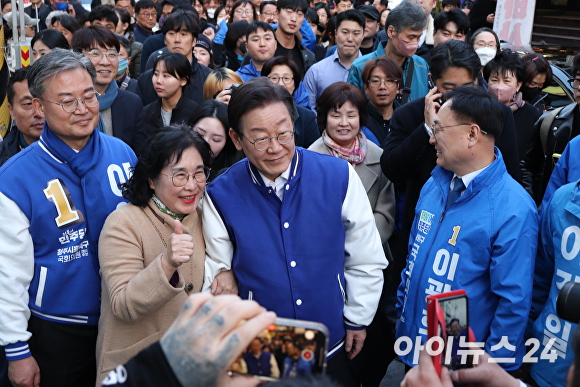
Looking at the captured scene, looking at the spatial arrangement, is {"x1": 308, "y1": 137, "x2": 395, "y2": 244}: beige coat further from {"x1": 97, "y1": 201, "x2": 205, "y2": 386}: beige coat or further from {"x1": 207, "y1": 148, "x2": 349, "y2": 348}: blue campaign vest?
{"x1": 97, "y1": 201, "x2": 205, "y2": 386}: beige coat

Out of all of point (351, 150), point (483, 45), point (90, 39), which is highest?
point (483, 45)

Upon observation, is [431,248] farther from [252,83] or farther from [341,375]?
[252,83]

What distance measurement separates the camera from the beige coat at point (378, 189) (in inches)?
143

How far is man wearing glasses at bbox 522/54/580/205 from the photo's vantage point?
153 inches

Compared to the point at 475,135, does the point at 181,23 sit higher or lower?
higher

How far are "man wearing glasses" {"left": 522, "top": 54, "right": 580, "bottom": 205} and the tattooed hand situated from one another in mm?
3063

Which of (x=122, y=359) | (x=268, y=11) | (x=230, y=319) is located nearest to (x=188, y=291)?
(x=122, y=359)

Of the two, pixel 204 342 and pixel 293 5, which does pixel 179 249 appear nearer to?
pixel 204 342

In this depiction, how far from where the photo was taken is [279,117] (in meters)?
2.59

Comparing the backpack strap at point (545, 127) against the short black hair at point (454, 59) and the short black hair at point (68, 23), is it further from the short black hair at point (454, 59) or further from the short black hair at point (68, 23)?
the short black hair at point (68, 23)

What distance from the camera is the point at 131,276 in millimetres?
2490

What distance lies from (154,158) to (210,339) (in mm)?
1533

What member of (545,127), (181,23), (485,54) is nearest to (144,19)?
(181,23)

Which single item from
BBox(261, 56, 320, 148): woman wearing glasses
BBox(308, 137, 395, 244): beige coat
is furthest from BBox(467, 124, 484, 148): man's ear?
BBox(261, 56, 320, 148): woman wearing glasses
